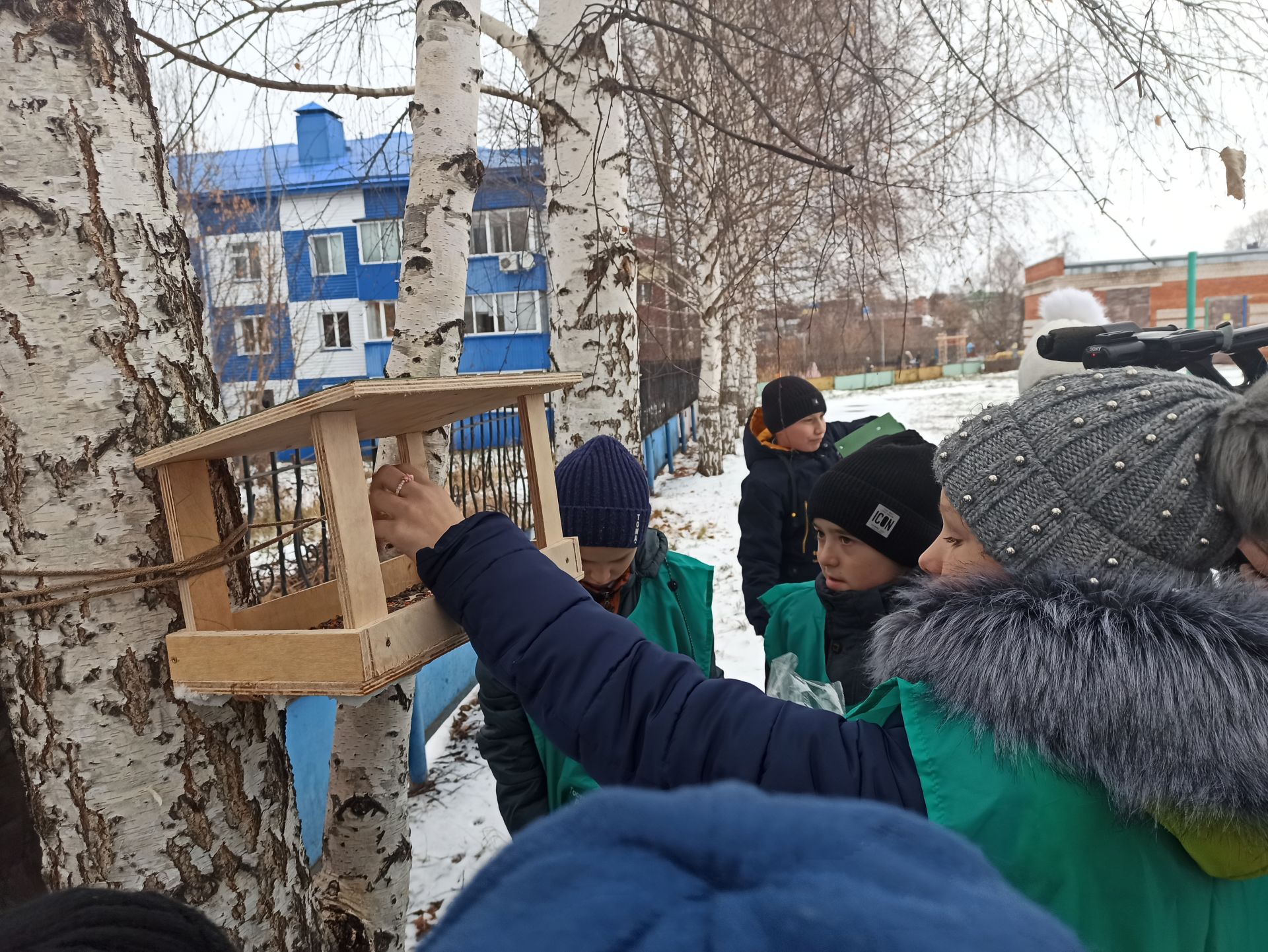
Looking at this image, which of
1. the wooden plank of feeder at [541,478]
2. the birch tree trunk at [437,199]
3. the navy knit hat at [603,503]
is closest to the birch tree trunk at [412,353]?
the birch tree trunk at [437,199]

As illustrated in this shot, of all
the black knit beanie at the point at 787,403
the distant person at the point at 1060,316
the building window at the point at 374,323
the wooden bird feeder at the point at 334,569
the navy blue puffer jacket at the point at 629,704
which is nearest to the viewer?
the navy blue puffer jacket at the point at 629,704

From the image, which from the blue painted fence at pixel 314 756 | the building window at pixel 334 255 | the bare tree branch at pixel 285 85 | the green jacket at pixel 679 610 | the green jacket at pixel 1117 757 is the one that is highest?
the building window at pixel 334 255

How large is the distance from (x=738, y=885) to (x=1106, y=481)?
884mm

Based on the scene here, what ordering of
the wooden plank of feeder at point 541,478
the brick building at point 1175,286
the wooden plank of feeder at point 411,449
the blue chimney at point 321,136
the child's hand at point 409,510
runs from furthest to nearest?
1. the brick building at point 1175,286
2. the blue chimney at point 321,136
3. the wooden plank of feeder at point 411,449
4. the wooden plank of feeder at point 541,478
5. the child's hand at point 409,510

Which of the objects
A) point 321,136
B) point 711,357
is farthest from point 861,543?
point 321,136

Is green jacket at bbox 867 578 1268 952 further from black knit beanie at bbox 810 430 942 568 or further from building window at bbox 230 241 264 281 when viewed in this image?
building window at bbox 230 241 264 281

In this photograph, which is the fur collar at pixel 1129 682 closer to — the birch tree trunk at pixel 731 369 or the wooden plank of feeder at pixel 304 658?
the wooden plank of feeder at pixel 304 658

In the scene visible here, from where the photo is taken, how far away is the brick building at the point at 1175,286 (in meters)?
23.8

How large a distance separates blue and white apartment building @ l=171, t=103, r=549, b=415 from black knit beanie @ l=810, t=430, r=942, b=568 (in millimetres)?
1482

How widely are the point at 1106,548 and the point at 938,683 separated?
294mm

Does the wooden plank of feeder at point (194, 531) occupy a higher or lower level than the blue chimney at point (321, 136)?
lower

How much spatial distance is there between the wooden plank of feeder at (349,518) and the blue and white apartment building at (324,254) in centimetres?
139

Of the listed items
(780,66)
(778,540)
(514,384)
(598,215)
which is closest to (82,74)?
(514,384)

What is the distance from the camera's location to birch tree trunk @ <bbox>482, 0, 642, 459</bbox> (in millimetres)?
3209
